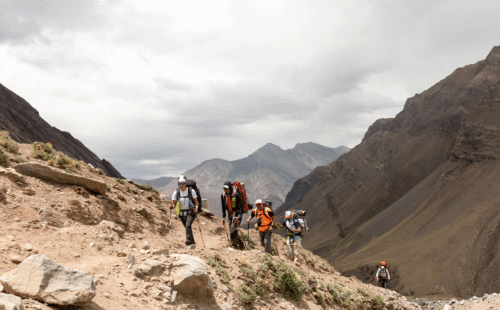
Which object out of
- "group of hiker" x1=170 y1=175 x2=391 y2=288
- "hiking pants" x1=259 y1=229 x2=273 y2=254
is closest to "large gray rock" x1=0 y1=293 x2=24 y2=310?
"group of hiker" x1=170 y1=175 x2=391 y2=288

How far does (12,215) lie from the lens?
762 centimetres

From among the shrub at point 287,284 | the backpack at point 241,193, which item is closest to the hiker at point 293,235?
the backpack at point 241,193

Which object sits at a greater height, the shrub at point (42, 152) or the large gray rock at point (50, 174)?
the shrub at point (42, 152)

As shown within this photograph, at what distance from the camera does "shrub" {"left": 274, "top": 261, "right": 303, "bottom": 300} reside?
8.33 meters

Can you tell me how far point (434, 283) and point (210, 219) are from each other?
4530cm

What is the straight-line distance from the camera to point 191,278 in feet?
19.6

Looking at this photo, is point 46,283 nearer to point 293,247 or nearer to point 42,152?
point 293,247

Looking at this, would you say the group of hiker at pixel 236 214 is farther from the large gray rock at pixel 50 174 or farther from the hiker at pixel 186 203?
the large gray rock at pixel 50 174

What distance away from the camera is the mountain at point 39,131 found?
150 feet

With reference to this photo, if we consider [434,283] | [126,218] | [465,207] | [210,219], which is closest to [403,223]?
[465,207]

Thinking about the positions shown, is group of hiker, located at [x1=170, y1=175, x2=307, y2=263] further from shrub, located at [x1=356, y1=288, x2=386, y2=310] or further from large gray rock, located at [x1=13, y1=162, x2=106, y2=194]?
large gray rock, located at [x1=13, y1=162, x2=106, y2=194]

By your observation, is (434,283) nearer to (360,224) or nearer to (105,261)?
(105,261)

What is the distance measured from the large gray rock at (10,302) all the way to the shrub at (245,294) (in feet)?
14.7

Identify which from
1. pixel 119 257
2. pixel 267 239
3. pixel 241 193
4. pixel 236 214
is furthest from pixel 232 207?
pixel 119 257
